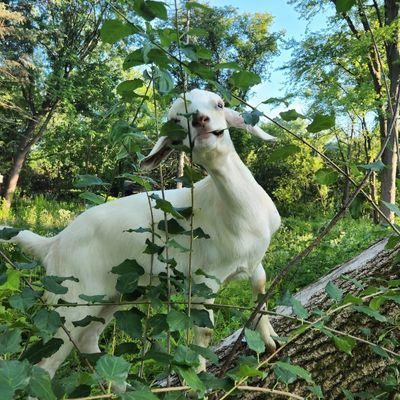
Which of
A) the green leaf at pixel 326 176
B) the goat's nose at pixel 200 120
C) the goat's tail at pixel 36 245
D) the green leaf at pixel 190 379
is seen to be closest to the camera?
the green leaf at pixel 190 379

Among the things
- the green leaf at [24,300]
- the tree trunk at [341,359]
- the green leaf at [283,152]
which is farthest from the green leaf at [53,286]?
the tree trunk at [341,359]

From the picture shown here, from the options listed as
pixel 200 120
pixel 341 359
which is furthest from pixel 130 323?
pixel 341 359

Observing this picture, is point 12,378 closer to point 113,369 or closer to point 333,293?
point 113,369

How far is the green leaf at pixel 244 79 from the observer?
3.37 ft

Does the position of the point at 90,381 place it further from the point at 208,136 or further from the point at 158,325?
the point at 208,136

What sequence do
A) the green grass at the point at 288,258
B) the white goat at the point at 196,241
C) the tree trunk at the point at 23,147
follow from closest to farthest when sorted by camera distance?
the white goat at the point at 196,241
the green grass at the point at 288,258
the tree trunk at the point at 23,147

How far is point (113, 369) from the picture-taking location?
0.69 m

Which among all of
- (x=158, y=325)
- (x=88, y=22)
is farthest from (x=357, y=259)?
(x=88, y=22)

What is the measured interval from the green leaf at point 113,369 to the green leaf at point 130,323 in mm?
356

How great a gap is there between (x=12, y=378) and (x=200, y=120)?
3.76 ft

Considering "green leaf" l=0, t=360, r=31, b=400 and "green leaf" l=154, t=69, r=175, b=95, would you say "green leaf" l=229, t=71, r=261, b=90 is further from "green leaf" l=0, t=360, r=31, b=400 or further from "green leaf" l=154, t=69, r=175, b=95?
"green leaf" l=0, t=360, r=31, b=400

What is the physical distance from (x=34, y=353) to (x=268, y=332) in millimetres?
1226

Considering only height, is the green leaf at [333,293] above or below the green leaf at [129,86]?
below

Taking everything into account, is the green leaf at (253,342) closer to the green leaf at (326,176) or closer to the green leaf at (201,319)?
the green leaf at (201,319)
